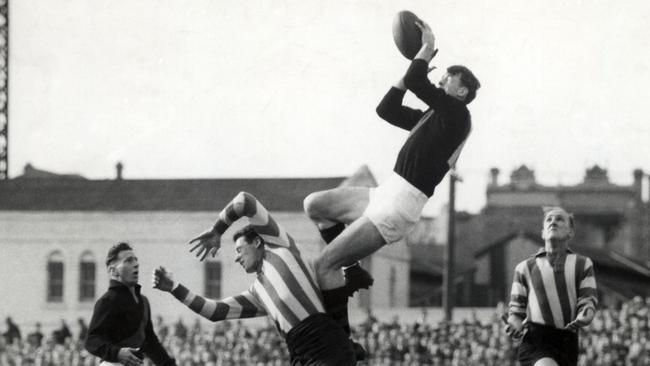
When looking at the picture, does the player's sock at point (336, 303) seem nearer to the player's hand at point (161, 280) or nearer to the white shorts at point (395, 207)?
the white shorts at point (395, 207)

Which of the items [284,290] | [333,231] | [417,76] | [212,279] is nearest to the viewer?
[417,76]

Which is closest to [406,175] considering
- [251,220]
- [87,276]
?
[251,220]

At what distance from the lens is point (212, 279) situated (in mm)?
49344

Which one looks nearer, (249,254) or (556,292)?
(249,254)

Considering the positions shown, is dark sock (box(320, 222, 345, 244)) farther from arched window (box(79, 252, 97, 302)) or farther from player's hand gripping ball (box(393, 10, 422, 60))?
arched window (box(79, 252, 97, 302))

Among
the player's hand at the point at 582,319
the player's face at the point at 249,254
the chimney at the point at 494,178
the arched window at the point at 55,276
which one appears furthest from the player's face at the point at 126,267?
the chimney at the point at 494,178

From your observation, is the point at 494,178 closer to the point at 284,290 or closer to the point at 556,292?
the point at 556,292

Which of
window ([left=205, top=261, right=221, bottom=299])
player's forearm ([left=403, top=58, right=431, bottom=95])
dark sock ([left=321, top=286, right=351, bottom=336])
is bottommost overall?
dark sock ([left=321, top=286, right=351, bottom=336])

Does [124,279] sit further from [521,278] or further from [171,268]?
[171,268]

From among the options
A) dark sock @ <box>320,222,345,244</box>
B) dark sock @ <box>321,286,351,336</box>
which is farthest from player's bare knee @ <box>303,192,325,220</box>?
dark sock @ <box>321,286,351,336</box>

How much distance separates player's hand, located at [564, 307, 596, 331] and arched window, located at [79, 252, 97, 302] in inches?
1680

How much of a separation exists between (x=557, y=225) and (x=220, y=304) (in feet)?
10.4

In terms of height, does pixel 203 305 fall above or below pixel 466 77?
below

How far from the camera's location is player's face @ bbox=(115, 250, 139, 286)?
10070mm
